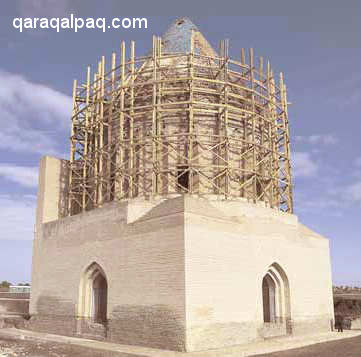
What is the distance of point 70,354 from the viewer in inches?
451

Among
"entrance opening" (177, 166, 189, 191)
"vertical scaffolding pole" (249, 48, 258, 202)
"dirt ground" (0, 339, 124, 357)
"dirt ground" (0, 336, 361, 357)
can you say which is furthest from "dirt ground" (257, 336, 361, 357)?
"entrance opening" (177, 166, 189, 191)

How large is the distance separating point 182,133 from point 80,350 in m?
7.57

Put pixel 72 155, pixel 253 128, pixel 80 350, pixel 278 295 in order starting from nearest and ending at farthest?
pixel 80 350 → pixel 278 295 → pixel 253 128 → pixel 72 155

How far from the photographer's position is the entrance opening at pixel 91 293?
15.3 m

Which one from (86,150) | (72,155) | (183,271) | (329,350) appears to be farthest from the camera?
(72,155)

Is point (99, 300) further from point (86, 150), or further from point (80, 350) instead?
point (86, 150)

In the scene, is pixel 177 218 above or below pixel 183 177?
below

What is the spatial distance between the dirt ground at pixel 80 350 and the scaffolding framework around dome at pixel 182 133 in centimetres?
537

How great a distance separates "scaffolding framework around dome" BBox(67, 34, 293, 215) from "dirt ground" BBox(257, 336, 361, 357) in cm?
529

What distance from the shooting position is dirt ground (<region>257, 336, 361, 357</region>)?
1157cm

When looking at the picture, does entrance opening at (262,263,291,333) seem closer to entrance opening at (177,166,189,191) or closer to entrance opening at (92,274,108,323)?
entrance opening at (177,166,189,191)

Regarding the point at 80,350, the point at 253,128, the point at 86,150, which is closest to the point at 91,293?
the point at 80,350

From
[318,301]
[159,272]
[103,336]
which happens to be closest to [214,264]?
[159,272]

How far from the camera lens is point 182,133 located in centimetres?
1564
